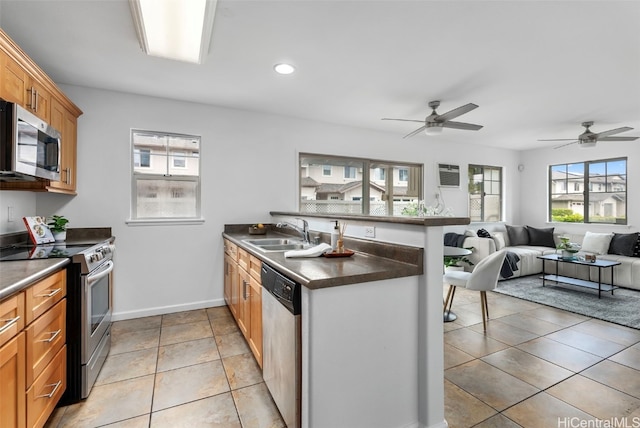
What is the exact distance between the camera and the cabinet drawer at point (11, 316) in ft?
4.18

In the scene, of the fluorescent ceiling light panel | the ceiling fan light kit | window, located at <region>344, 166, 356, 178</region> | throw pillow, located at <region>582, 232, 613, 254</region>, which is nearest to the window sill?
the fluorescent ceiling light panel

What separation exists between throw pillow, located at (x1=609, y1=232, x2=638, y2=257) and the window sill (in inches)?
251

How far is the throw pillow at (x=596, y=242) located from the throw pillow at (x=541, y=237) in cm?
54

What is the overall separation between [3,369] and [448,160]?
6190 mm

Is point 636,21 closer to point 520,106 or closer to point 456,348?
point 520,106

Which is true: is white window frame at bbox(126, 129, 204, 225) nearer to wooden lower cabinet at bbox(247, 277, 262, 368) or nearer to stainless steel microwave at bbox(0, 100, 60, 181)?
stainless steel microwave at bbox(0, 100, 60, 181)

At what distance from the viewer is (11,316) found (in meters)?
1.35

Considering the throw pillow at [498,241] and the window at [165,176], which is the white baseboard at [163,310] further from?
the throw pillow at [498,241]

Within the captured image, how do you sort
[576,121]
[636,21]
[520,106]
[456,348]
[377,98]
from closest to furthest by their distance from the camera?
[636,21]
[456,348]
[377,98]
[520,106]
[576,121]

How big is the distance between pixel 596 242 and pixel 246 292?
5.85 metres

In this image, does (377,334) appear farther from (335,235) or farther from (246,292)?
(246,292)

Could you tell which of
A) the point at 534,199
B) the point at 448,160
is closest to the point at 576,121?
the point at 448,160

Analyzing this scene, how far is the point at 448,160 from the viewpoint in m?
5.91

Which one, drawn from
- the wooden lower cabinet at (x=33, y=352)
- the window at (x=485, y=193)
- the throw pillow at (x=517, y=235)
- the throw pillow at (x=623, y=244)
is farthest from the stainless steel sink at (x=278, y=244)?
the throw pillow at (x=623, y=244)
